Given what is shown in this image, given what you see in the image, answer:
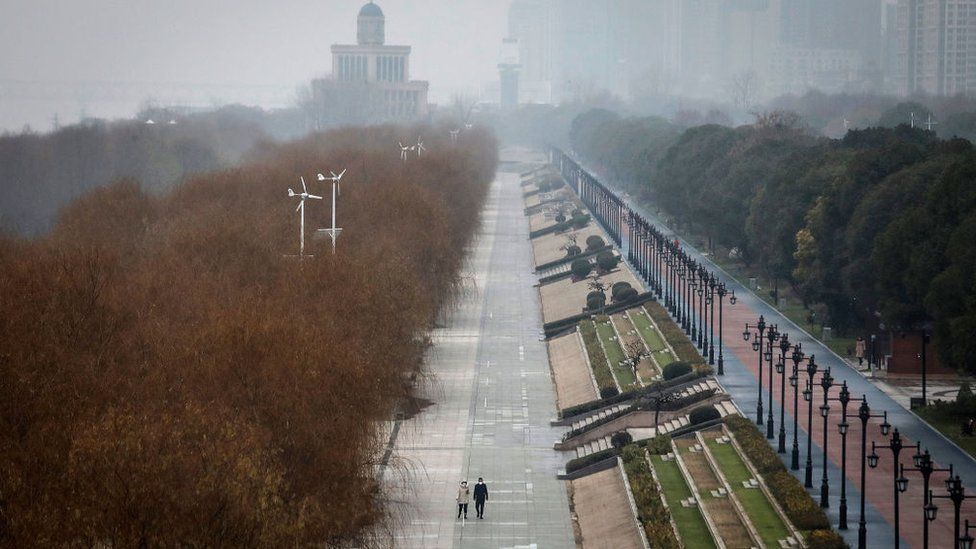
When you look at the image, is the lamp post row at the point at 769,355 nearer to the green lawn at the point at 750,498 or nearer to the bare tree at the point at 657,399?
the green lawn at the point at 750,498

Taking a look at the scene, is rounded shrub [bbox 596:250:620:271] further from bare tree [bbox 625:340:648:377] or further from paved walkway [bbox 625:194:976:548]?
bare tree [bbox 625:340:648:377]

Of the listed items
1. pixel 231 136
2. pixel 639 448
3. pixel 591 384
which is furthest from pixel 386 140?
pixel 639 448

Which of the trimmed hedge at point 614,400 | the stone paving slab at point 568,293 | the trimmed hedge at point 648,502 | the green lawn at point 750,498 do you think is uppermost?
the green lawn at point 750,498

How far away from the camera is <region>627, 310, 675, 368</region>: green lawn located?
5772 cm

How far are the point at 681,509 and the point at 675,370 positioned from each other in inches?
632

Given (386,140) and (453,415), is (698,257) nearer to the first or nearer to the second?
(386,140)

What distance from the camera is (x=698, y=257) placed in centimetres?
9369

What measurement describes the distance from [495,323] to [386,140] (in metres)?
51.1

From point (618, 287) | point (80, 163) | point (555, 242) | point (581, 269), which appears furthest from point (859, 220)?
point (80, 163)

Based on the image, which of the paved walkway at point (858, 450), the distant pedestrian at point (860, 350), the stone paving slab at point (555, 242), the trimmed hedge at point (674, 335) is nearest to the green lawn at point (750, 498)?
the paved walkway at point (858, 450)

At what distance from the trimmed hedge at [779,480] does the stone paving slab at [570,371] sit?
9.39 m

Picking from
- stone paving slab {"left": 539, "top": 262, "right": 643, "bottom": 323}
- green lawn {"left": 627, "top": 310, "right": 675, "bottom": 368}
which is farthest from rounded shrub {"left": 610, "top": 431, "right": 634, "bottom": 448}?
stone paving slab {"left": 539, "top": 262, "right": 643, "bottom": 323}

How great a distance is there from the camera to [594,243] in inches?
3848

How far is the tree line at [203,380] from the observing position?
930 inches
